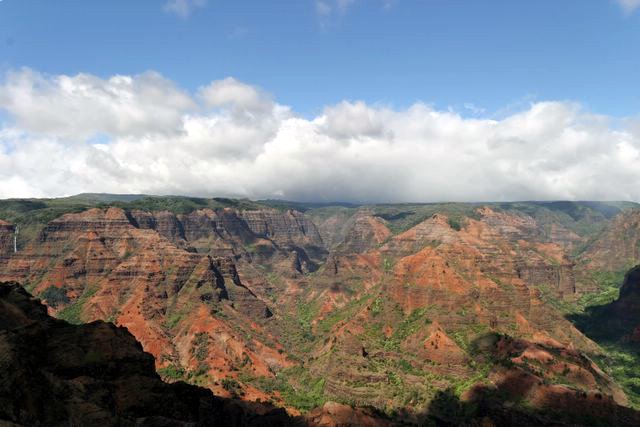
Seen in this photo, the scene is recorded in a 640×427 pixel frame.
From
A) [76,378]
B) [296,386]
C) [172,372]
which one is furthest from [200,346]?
[76,378]

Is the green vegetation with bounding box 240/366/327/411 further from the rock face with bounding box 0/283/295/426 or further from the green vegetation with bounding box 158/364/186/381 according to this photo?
the rock face with bounding box 0/283/295/426

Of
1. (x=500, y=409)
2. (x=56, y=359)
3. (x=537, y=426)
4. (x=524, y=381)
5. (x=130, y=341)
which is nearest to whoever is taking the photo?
(x=56, y=359)

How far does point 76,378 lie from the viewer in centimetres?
5266

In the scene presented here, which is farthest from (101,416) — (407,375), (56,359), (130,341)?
(407,375)

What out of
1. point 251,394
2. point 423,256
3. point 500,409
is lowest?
point 251,394

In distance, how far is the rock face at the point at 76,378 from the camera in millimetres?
40875

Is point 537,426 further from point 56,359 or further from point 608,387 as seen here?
point 56,359

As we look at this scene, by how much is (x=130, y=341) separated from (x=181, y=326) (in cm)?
13018

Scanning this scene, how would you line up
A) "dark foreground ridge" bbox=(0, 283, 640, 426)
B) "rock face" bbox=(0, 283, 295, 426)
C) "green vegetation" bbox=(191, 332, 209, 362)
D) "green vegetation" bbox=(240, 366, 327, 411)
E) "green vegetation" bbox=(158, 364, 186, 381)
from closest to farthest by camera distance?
"rock face" bbox=(0, 283, 295, 426) < "dark foreground ridge" bbox=(0, 283, 640, 426) < "green vegetation" bbox=(240, 366, 327, 411) < "green vegetation" bbox=(158, 364, 186, 381) < "green vegetation" bbox=(191, 332, 209, 362)

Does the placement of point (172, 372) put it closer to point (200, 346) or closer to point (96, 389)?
point (200, 346)

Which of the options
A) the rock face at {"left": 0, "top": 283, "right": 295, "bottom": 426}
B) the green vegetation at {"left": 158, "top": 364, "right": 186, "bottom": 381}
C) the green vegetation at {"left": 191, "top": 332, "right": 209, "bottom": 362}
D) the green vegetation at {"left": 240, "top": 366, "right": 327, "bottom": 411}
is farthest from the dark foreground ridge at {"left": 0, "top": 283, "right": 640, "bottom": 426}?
the green vegetation at {"left": 191, "top": 332, "right": 209, "bottom": 362}

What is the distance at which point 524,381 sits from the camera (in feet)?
432

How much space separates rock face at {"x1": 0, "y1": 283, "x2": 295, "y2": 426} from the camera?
134 feet

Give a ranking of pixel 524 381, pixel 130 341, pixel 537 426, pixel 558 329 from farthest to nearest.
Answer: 1. pixel 558 329
2. pixel 524 381
3. pixel 537 426
4. pixel 130 341
